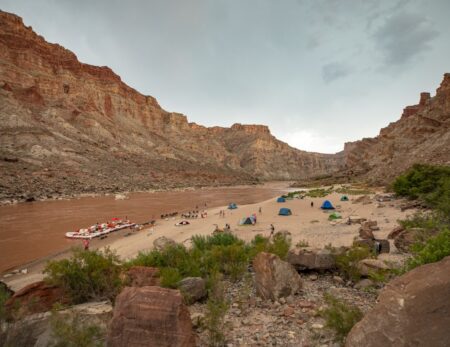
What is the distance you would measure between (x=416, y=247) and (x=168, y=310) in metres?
6.01

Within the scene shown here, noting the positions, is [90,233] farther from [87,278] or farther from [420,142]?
[420,142]

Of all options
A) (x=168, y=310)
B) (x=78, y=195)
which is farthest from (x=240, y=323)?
(x=78, y=195)

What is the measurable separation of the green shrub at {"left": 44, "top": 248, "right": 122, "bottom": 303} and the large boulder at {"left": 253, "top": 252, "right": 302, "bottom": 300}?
350 centimetres

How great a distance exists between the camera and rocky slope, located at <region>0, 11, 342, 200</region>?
5375 centimetres

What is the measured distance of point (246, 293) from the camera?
6586mm

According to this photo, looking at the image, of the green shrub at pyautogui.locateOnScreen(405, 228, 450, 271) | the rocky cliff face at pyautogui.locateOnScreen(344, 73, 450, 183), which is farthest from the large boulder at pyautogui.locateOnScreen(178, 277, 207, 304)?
the rocky cliff face at pyautogui.locateOnScreen(344, 73, 450, 183)

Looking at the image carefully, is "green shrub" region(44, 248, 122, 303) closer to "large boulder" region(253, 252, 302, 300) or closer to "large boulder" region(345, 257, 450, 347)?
"large boulder" region(253, 252, 302, 300)

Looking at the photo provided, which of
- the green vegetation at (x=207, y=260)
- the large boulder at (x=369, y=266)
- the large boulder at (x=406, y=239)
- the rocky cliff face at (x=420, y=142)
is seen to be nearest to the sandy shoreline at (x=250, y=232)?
the large boulder at (x=406, y=239)

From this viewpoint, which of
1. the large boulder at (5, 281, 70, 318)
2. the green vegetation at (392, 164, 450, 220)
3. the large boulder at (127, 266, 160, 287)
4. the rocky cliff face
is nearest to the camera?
the large boulder at (5, 281, 70, 318)

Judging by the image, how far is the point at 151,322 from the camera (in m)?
3.98

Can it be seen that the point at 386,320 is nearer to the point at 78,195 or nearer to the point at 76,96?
the point at 78,195

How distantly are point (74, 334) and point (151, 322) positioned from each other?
4.03ft

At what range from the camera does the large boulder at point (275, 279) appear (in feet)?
20.6

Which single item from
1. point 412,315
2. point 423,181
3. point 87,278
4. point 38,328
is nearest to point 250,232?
point 87,278
